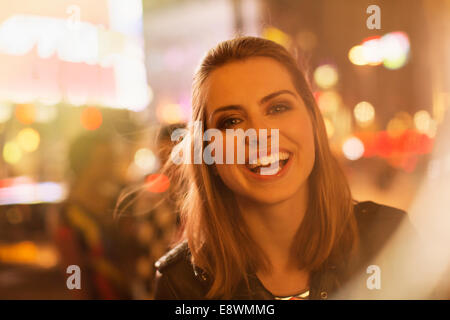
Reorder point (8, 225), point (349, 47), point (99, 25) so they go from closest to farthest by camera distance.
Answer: point (349, 47)
point (99, 25)
point (8, 225)

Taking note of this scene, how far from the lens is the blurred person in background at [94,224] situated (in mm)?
1448

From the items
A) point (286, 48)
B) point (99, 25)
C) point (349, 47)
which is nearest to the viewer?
point (286, 48)

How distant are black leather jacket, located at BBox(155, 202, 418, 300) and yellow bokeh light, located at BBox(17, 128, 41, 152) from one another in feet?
2.35

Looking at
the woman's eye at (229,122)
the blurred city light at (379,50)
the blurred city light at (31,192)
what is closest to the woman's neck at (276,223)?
the woman's eye at (229,122)

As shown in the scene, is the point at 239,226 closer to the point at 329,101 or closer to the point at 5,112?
the point at 329,101

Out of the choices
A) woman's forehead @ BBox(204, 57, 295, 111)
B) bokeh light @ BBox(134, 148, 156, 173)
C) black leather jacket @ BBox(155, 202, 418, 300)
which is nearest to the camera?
woman's forehead @ BBox(204, 57, 295, 111)

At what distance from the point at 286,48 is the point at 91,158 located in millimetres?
800

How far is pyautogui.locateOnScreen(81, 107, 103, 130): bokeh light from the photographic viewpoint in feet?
4.87

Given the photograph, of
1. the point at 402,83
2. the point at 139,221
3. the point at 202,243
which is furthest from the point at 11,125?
the point at 402,83

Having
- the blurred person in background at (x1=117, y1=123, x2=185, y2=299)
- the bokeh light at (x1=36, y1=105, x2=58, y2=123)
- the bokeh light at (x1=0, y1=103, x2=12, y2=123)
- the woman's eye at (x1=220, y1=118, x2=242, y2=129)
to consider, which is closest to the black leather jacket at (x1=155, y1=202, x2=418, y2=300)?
the blurred person in background at (x1=117, y1=123, x2=185, y2=299)

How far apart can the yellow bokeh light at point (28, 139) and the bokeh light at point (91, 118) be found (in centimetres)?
24

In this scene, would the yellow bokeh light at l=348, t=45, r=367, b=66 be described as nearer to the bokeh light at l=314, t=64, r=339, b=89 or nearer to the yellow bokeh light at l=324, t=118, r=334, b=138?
the bokeh light at l=314, t=64, r=339, b=89

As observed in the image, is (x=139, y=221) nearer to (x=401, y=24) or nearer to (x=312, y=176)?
(x=312, y=176)

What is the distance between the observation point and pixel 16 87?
157 centimetres
